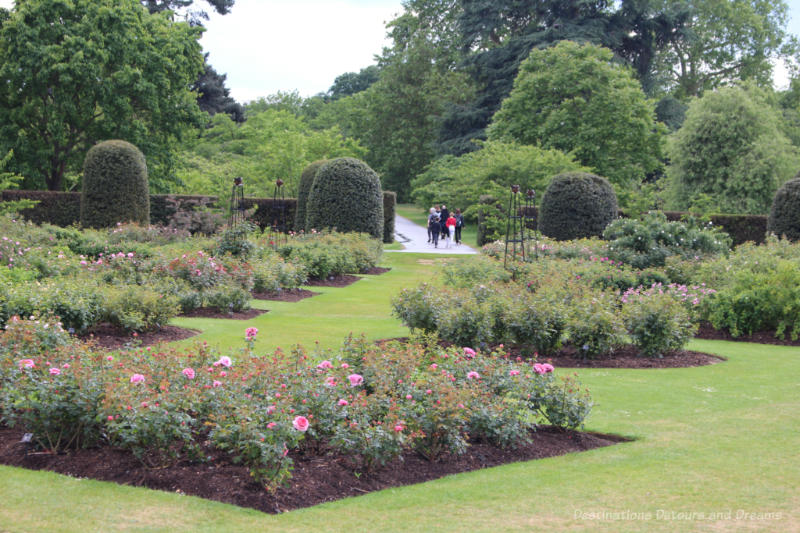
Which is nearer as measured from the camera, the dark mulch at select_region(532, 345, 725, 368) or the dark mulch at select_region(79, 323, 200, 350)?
the dark mulch at select_region(532, 345, 725, 368)

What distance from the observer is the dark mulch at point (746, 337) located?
34.9 ft

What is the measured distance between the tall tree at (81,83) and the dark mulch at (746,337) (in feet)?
74.6

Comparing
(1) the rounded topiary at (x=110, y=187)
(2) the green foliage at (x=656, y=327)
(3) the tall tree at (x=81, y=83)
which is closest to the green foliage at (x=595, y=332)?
(2) the green foliage at (x=656, y=327)

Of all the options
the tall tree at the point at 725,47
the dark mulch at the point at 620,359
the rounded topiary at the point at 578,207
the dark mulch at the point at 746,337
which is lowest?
the dark mulch at the point at 620,359

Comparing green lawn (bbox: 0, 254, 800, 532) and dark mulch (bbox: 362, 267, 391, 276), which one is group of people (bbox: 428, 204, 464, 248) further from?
green lawn (bbox: 0, 254, 800, 532)

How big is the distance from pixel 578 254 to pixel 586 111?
21108 mm

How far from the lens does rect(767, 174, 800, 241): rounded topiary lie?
70.4 ft

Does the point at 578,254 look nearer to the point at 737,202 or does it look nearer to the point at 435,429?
the point at 435,429

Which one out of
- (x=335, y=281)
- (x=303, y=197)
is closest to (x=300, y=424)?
(x=335, y=281)

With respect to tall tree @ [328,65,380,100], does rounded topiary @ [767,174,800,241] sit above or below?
below

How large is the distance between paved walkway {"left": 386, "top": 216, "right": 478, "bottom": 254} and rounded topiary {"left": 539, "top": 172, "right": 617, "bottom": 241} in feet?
16.3

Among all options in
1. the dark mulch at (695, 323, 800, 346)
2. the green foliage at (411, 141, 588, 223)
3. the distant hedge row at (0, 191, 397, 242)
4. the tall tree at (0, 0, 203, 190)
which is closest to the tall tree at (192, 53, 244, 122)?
the tall tree at (0, 0, 203, 190)

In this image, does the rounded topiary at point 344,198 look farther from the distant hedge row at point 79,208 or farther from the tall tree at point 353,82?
the tall tree at point 353,82

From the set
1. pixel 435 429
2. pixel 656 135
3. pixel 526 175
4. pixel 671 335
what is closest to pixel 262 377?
pixel 435 429
